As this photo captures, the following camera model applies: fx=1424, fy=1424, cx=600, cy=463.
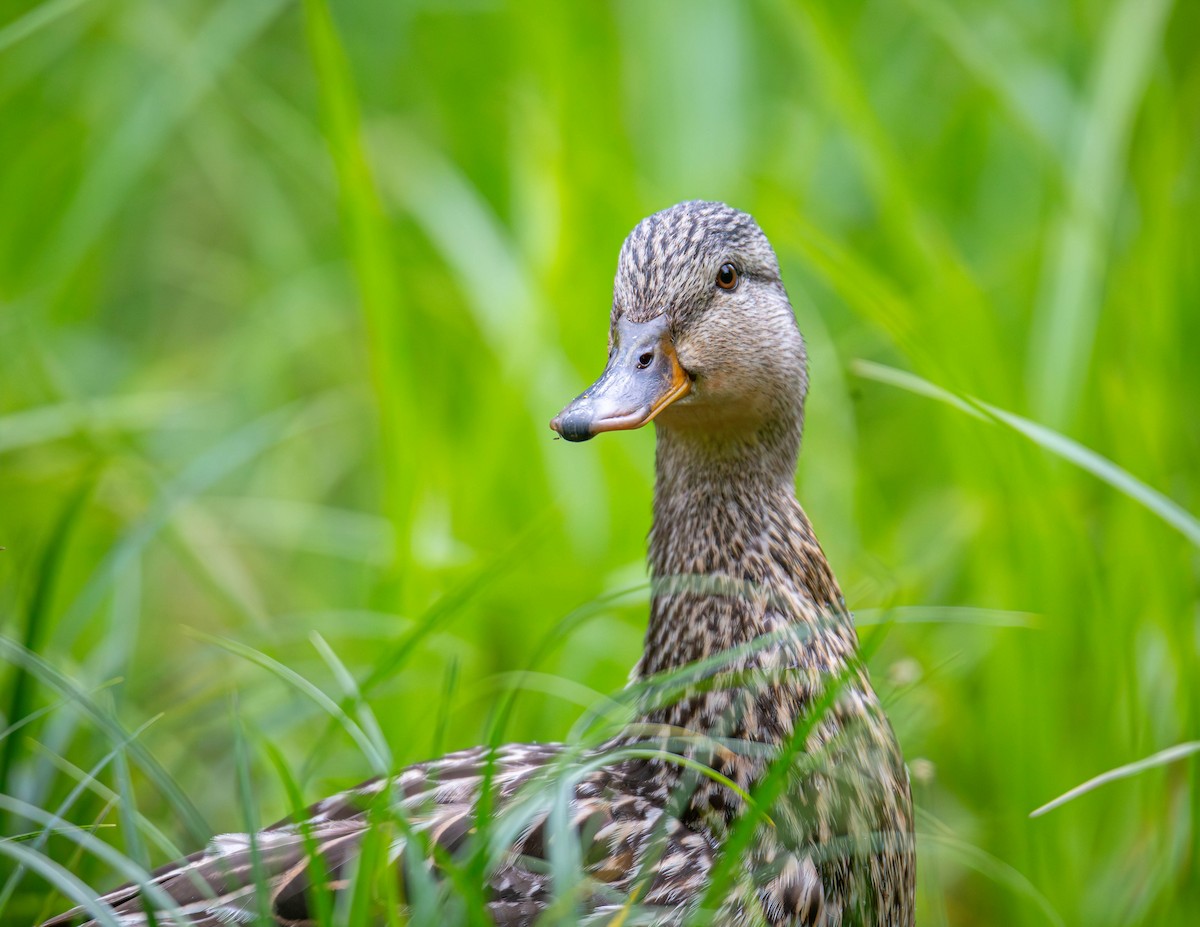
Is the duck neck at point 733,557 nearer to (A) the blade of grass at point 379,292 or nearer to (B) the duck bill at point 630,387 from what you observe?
(B) the duck bill at point 630,387

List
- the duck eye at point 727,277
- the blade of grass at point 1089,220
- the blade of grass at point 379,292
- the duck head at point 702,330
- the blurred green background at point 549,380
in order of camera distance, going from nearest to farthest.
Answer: the duck head at point 702,330 → the duck eye at point 727,277 → the blurred green background at point 549,380 → the blade of grass at point 379,292 → the blade of grass at point 1089,220

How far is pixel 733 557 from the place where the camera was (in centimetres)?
204

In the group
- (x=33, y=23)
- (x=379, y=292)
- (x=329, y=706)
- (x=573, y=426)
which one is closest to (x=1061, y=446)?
(x=573, y=426)

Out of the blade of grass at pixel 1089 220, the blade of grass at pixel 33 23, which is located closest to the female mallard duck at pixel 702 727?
the blade of grass at pixel 33 23

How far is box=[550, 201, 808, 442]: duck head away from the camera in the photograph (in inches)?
76.0

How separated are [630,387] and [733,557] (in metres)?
0.33

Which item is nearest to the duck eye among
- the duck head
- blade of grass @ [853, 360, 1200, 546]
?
the duck head

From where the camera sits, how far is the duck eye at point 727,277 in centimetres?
203

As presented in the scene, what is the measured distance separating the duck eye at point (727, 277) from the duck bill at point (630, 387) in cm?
13

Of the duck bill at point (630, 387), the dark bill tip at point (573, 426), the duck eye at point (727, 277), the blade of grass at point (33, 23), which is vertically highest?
the blade of grass at point (33, 23)

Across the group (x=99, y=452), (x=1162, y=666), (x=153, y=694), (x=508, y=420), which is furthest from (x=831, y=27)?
(x=153, y=694)

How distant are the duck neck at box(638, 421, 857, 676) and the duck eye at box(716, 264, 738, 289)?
0.22m

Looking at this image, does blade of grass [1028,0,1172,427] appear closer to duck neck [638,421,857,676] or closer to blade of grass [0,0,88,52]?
duck neck [638,421,857,676]

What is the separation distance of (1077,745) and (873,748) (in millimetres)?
1028
